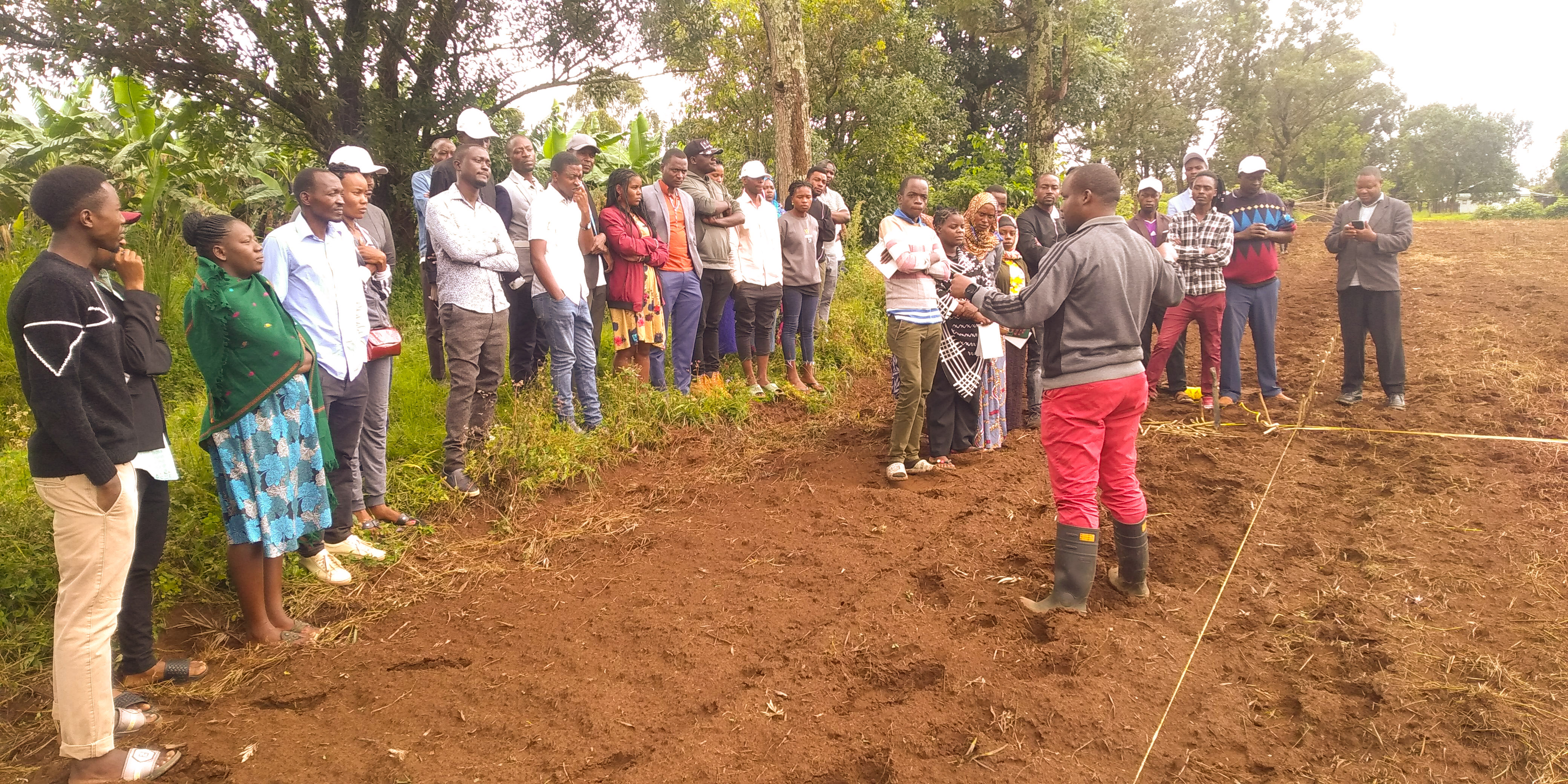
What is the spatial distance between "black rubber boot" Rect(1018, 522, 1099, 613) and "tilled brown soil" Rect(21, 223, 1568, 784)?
94 millimetres

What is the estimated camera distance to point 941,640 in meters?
3.88

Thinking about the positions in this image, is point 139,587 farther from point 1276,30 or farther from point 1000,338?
point 1276,30

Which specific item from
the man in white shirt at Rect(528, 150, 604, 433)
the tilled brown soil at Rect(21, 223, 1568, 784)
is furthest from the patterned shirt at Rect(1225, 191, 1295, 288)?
the man in white shirt at Rect(528, 150, 604, 433)

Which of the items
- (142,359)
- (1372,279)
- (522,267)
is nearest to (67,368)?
(142,359)

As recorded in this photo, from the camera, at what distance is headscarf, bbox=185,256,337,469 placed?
11.8ft

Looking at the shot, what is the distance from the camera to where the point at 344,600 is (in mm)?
4242

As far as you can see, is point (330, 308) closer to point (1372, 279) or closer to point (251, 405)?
point (251, 405)

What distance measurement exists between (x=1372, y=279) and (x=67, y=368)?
8660mm

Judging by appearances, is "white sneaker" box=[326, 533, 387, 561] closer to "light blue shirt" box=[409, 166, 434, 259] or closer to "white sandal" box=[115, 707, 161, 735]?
"white sandal" box=[115, 707, 161, 735]

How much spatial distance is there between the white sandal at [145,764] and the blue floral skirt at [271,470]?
894 millimetres

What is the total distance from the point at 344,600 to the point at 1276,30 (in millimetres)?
42320

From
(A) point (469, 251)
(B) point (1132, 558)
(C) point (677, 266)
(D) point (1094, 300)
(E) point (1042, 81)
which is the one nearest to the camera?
(D) point (1094, 300)

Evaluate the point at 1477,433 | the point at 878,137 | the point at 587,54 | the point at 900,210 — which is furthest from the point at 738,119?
the point at 1477,433

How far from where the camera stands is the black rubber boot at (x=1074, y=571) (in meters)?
4.04
